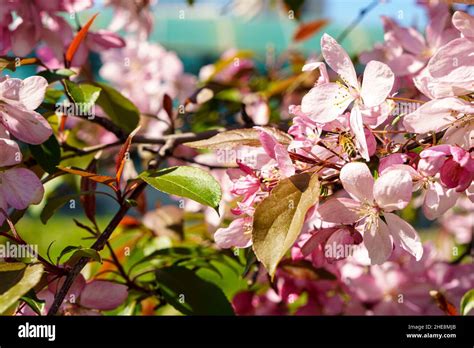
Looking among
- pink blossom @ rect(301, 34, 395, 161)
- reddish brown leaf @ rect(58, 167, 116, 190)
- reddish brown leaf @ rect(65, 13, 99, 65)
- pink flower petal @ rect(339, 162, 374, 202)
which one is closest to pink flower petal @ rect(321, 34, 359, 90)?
pink blossom @ rect(301, 34, 395, 161)

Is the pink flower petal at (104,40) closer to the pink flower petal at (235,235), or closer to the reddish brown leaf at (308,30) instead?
the pink flower petal at (235,235)

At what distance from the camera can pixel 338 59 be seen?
783 mm

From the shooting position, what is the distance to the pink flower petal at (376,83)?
2.43 feet

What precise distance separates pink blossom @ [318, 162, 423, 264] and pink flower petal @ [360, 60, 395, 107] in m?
0.08

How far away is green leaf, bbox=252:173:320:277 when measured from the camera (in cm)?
69

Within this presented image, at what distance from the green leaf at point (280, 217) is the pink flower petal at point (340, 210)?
4 centimetres

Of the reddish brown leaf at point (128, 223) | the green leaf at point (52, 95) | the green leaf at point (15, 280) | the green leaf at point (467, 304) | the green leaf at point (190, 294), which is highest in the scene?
the green leaf at point (15, 280)

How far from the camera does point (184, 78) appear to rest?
1.87 m

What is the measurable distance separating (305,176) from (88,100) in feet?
1.07

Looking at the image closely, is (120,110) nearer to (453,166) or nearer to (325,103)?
(325,103)

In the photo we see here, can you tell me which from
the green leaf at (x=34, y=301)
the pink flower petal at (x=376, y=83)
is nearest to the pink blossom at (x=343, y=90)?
the pink flower petal at (x=376, y=83)

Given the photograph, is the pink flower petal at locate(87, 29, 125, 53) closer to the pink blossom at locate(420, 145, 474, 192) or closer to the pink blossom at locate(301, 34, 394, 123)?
the pink blossom at locate(301, 34, 394, 123)
